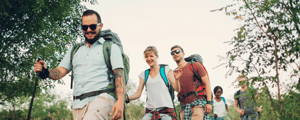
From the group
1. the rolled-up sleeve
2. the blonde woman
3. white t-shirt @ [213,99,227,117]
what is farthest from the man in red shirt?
white t-shirt @ [213,99,227,117]

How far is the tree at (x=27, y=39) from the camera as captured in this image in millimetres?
12469

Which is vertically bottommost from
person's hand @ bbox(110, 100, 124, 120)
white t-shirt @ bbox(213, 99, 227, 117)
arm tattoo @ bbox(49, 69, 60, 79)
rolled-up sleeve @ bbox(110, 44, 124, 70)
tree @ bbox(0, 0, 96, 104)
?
white t-shirt @ bbox(213, 99, 227, 117)

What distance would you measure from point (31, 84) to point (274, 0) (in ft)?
43.2

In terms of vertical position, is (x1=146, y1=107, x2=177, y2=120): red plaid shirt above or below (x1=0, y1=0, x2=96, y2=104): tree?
below

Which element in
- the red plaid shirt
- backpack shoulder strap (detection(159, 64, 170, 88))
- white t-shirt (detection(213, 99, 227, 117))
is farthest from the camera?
white t-shirt (detection(213, 99, 227, 117))

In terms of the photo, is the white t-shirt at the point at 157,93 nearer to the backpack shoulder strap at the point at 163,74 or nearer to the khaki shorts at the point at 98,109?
the backpack shoulder strap at the point at 163,74

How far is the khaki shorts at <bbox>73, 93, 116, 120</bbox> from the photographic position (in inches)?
108

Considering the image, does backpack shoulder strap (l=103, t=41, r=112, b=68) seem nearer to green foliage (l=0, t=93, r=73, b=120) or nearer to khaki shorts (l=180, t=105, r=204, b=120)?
khaki shorts (l=180, t=105, r=204, b=120)

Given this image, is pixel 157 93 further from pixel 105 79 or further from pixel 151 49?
pixel 105 79

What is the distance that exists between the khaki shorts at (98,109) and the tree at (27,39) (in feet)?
34.1

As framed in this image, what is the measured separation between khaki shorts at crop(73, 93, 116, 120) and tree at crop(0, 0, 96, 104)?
1040cm

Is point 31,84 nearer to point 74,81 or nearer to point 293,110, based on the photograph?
point 74,81

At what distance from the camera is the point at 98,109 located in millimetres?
2773

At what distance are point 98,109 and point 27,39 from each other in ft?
41.4
